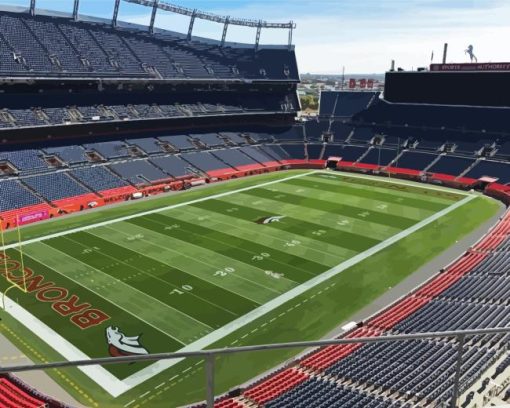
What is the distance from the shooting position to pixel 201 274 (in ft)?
119

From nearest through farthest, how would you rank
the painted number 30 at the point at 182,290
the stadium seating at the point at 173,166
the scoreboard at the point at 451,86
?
the painted number 30 at the point at 182,290 < the stadium seating at the point at 173,166 < the scoreboard at the point at 451,86

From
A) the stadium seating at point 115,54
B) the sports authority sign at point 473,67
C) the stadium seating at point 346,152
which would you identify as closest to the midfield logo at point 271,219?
the stadium seating at point 346,152

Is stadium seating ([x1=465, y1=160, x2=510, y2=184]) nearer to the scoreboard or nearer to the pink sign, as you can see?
the scoreboard

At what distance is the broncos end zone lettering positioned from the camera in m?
29.4

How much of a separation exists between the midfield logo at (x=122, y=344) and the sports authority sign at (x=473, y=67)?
6929 cm

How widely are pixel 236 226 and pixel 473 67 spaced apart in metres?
51.8

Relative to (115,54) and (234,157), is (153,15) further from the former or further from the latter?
(234,157)

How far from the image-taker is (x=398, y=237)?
45.7 m

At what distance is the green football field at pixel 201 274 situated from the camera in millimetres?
25766

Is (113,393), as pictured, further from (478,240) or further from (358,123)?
(358,123)

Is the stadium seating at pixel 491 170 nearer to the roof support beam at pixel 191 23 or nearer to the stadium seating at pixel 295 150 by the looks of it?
the stadium seating at pixel 295 150

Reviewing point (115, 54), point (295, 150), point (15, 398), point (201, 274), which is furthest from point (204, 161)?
point (15, 398)

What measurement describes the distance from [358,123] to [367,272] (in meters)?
59.8

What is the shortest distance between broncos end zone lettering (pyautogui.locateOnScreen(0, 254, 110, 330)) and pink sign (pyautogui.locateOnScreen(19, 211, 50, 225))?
12.8m
